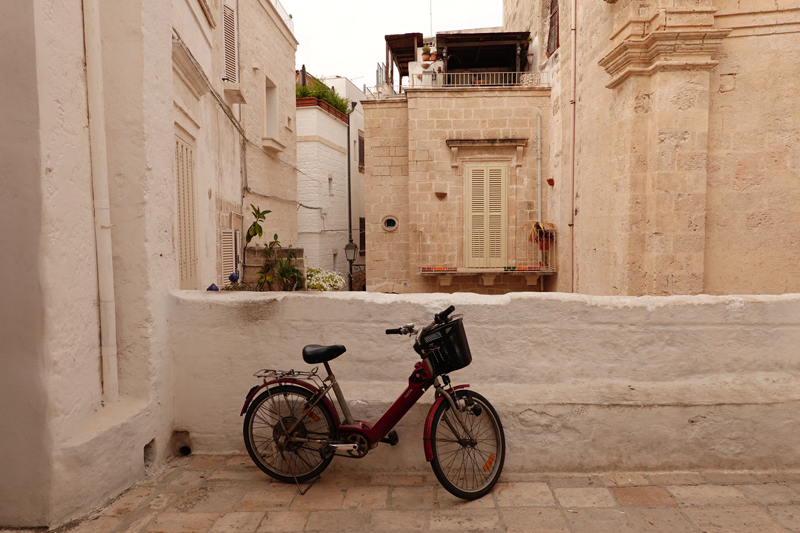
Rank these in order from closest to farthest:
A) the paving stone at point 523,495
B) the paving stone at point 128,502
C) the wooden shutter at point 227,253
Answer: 1. the paving stone at point 128,502
2. the paving stone at point 523,495
3. the wooden shutter at point 227,253

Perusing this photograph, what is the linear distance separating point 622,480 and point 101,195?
Result: 3.48 meters

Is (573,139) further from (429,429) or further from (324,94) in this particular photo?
(324,94)

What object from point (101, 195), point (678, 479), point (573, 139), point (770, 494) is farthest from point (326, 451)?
point (573, 139)

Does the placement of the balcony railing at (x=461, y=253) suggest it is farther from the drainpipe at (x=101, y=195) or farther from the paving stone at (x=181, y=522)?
the paving stone at (x=181, y=522)

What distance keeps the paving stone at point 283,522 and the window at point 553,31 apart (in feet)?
40.1

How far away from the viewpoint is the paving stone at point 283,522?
2.61m

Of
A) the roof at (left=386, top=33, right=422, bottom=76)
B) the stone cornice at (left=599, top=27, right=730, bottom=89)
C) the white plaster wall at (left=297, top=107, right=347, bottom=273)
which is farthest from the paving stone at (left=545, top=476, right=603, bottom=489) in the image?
the roof at (left=386, top=33, right=422, bottom=76)

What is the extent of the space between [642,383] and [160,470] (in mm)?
3127

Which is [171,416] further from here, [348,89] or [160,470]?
[348,89]

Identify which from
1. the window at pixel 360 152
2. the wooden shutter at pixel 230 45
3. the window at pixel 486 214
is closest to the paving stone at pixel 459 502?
the wooden shutter at pixel 230 45

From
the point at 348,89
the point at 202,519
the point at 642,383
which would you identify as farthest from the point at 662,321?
the point at 348,89

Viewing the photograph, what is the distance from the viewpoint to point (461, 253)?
1350 cm

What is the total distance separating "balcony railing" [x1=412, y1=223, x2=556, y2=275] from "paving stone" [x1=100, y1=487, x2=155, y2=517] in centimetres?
1050

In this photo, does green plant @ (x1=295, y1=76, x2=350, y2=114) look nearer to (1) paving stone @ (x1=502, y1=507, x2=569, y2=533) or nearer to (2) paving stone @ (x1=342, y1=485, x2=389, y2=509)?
(2) paving stone @ (x1=342, y1=485, x2=389, y2=509)
